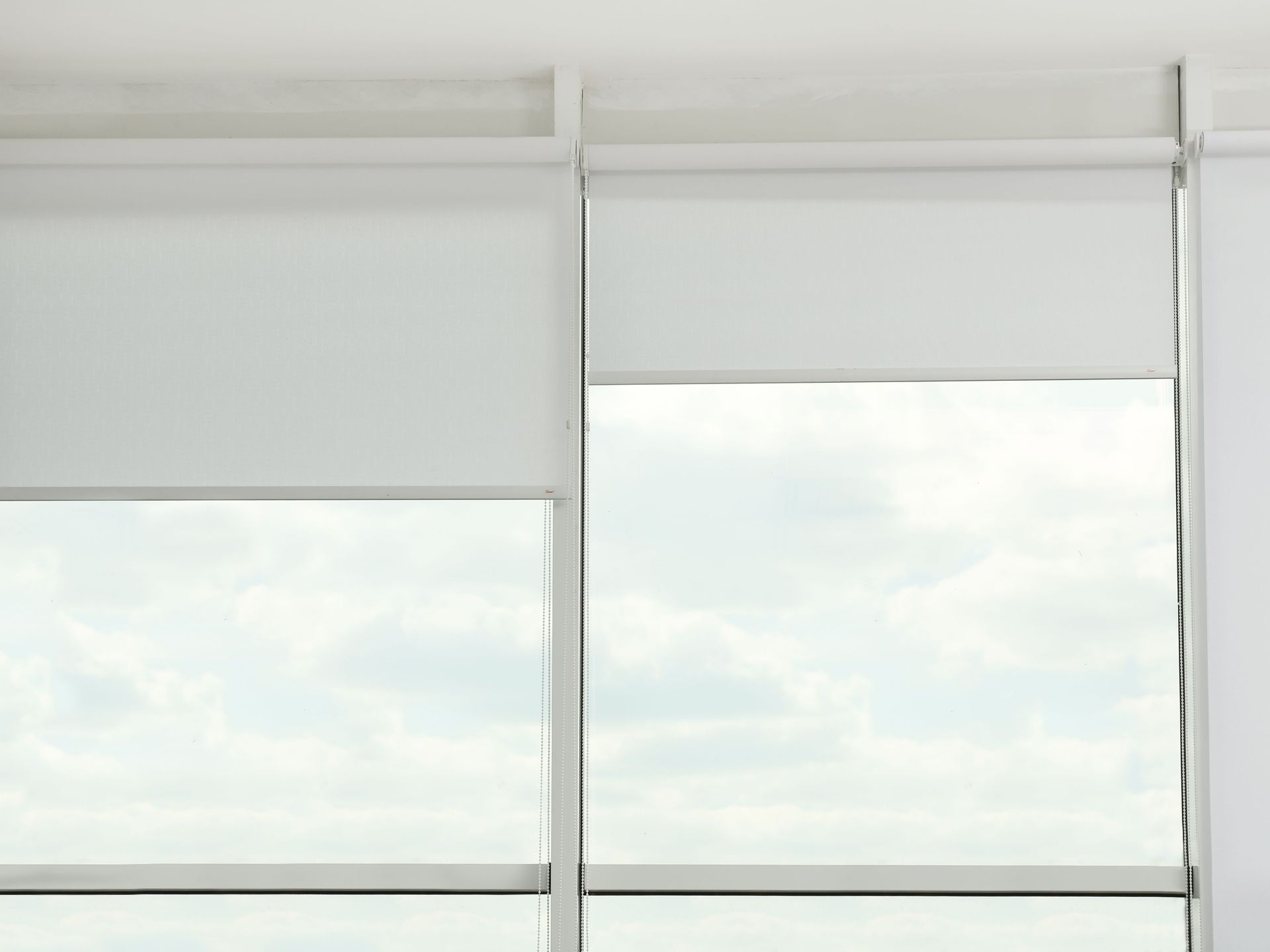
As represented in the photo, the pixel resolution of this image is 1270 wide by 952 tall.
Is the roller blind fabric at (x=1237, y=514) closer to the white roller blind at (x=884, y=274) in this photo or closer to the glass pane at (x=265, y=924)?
the white roller blind at (x=884, y=274)

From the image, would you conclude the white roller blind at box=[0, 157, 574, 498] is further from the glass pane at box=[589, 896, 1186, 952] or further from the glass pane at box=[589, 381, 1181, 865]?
the glass pane at box=[589, 896, 1186, 952]

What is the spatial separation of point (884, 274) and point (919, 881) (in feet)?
4.45

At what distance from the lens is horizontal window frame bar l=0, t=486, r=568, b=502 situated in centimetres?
248

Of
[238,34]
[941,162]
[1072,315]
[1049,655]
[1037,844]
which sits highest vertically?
[238,34]

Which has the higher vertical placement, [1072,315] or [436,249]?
[436,249]

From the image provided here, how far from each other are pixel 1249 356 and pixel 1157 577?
53 cm

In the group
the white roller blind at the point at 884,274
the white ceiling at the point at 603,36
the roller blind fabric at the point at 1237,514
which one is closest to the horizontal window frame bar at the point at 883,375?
the white roller blind at the point at 884,274

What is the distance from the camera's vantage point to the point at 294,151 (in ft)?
8.30

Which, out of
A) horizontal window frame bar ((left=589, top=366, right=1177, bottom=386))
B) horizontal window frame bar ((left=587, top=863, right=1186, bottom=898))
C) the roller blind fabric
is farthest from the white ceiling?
horizontal window frame bar ((left=587, top=863, right=1186, bottom=898))

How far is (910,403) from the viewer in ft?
8.32

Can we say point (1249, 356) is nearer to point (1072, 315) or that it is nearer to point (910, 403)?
Answer: point (1072, 315)

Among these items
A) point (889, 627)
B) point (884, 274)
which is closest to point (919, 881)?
point (889, 627)

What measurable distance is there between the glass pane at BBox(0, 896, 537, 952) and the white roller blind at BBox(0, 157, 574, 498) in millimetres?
940

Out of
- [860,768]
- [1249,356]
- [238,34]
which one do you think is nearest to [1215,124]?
[1249,356]
